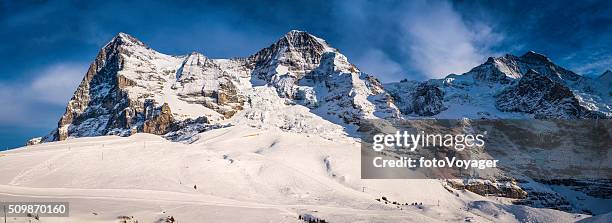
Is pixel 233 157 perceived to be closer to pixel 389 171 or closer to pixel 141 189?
pixel 141 189

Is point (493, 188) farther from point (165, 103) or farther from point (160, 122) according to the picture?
point (165, 103)

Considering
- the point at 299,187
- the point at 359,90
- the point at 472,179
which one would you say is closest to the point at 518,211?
the point at 299,187

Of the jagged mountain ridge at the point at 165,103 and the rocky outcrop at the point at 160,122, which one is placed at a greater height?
the jagged mountain ridge at the point at 165,103

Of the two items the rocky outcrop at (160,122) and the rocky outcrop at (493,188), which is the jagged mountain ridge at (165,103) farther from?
the rocky outcrop at (493,188)

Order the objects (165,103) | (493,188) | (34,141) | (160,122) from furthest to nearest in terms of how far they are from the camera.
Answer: (34,141)
(165,103)
(160,122)
(493,188)

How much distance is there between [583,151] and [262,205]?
531 feet

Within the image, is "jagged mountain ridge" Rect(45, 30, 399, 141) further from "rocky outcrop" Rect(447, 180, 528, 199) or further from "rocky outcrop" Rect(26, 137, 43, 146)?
"rocky outcrop" Rect(447, 180, 528, 199)

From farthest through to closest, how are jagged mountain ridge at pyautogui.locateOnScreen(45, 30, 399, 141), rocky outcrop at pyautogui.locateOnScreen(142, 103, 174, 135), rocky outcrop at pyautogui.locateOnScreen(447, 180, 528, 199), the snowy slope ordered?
jagged mountain ridge at pyautogui.locateOnScreen(45, 30, 399, 141)
rocky outcrop at pyautogui.locateOnScreen(142, 103, 174, 135)
rocky outcrop at pyautogui.locateOnScreen(447, 180, 528, 199)
the snowy slope

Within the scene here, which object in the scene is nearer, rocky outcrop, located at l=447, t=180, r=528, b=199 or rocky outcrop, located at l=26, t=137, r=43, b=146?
rocky outcrop, located at l=447, t=180, r=528, b=199

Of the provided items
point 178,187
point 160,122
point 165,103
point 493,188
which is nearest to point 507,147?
point 493,188

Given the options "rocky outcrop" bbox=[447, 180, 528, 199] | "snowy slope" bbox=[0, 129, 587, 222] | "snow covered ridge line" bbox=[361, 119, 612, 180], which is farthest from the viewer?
"snow covered ridge line" bbox=[361, 119, 612, 180]

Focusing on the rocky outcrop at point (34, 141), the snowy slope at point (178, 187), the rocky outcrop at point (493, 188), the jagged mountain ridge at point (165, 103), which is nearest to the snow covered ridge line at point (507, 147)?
the rocky outcrop at point (493, 188)

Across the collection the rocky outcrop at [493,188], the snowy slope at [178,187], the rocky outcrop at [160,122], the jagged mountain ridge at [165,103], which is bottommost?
the rocky outcrop at [493,188]

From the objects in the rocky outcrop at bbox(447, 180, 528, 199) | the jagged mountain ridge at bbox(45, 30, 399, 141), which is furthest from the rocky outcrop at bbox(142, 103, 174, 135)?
the rocky outcrop at bbox(447, 180, 528, 199)
